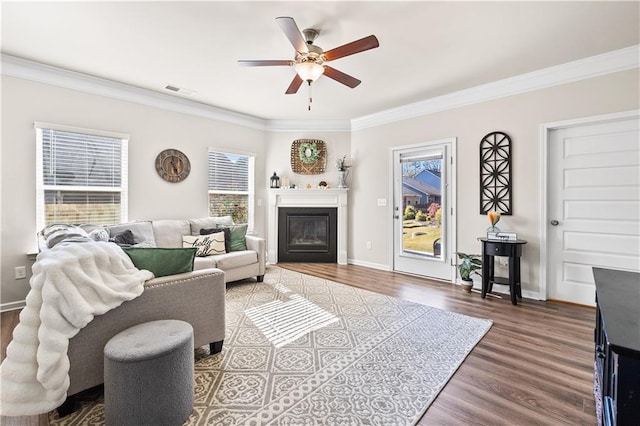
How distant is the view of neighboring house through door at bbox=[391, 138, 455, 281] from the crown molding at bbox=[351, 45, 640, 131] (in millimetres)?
552

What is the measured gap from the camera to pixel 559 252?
3.49m

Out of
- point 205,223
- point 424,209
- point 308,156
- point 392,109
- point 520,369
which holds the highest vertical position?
point 392,109

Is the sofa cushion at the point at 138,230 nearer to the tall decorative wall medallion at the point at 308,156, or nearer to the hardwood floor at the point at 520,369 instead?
the hardwood floor at the point at 520,369

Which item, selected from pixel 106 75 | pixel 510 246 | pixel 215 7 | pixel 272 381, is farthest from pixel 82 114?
pixel 510 246

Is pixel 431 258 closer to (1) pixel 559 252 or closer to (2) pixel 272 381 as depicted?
(1) pixel 559 252

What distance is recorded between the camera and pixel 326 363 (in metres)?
2.14

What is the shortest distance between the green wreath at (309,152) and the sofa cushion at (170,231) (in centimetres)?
248

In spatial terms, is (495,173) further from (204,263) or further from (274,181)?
(204,263)

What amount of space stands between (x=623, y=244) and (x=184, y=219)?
553 centimetres

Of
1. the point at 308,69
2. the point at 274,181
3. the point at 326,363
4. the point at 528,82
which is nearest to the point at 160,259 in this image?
the point at 326,363

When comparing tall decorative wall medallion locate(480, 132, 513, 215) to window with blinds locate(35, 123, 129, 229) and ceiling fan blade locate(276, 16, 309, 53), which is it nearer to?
ceiling fan blade locate(276, 16, 309, 53)

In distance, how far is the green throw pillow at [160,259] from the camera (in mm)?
1962

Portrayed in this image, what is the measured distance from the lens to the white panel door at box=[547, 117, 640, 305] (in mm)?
3059

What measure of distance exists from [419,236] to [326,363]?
3090 mm
